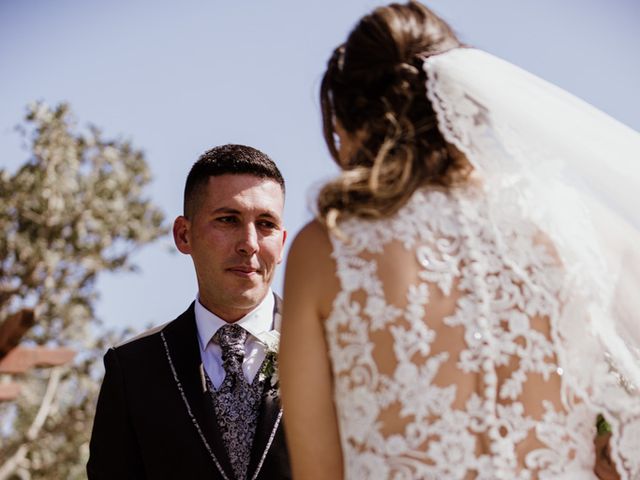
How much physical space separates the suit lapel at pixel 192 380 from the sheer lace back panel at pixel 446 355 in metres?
1.62

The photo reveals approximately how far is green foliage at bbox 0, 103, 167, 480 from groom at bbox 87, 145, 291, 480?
14.2 meters

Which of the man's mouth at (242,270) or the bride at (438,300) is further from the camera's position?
the man's mouth at (242,270)

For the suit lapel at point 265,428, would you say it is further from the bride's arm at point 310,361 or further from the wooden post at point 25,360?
the wooden post at point 25,360

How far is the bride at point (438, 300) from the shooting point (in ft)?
7.37

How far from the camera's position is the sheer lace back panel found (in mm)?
2238

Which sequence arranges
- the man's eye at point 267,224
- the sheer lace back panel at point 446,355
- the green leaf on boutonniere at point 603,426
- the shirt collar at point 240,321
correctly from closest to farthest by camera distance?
1. the sheer lace back panel at point 446,355
2. the green leaf on boutonniere at point 603,426
3. the shirt collar at point 240,321
4. the man's eye at point 267,224

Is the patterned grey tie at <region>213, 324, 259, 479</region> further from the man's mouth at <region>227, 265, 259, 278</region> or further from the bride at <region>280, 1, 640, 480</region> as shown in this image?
the bride at <region>280, 1, 640, 480</region>

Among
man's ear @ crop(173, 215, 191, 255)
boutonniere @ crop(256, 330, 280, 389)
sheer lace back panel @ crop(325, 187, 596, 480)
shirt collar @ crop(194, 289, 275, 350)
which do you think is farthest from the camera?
man's ear @ crop(173, 215, 191, 255)

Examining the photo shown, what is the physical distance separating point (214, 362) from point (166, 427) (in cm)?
36

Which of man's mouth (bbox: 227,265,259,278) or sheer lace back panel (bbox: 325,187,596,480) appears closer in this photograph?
sheer lace back panel (bbox: 325,187,596,480)

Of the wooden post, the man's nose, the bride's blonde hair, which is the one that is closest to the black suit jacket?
the man's nose

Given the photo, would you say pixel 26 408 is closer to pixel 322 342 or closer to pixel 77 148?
pixel 77 148

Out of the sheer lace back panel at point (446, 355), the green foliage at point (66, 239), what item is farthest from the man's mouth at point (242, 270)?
the green foliage at point (66, 239)

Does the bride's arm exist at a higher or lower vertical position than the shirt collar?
lower
